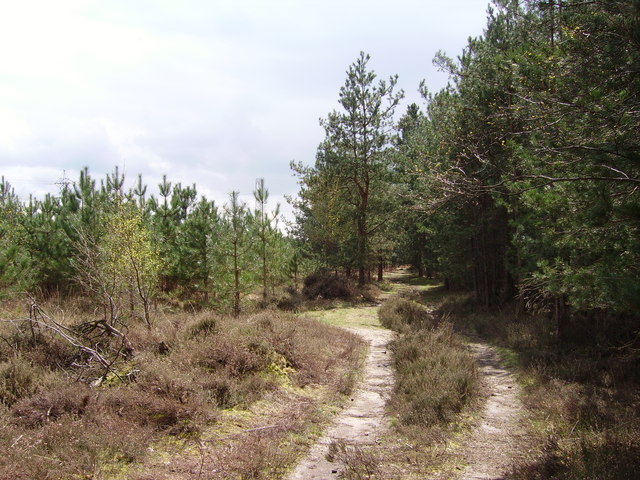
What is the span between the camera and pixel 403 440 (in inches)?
231

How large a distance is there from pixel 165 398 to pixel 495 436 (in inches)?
187

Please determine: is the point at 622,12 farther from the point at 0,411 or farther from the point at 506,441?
the point at 0,411

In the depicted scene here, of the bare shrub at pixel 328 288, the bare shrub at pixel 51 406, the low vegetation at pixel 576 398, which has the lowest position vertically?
the low vegetation at pixel 576 398

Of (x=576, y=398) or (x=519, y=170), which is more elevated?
(x=519, y=170)

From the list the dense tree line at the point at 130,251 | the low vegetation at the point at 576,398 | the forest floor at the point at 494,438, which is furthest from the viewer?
the dense tree line at the point at 130,251

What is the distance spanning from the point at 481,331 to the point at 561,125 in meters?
10.6

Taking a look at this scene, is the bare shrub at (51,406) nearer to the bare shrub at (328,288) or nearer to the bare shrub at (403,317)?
the bare shrub at (403,317)

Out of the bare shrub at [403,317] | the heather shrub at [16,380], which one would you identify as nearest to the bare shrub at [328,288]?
the bare shrub at [403,317]

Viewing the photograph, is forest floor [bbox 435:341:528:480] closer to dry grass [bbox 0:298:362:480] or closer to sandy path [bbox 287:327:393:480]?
sandy path [bbox 287:327:393:480]

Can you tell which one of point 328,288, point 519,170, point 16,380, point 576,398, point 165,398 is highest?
point 519,170

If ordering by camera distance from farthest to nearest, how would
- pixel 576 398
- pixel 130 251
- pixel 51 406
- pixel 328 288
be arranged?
pixel 328 288, pixel 130 251, pixel 576 398, pixel 51 406

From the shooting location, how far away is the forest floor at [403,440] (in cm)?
490

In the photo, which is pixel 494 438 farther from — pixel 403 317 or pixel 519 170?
pixel 403 317

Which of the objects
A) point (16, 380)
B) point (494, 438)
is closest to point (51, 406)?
point (16, 380)
